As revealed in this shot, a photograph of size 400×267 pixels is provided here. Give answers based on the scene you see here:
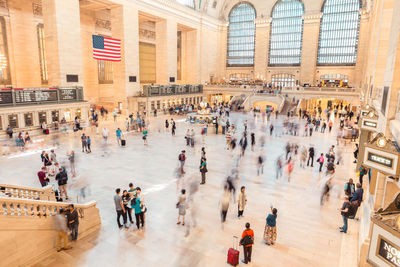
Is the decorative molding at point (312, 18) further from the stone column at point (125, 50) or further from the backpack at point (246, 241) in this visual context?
the backpack at point (246, 241)

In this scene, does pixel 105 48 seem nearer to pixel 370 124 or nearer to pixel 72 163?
pixel 72 163

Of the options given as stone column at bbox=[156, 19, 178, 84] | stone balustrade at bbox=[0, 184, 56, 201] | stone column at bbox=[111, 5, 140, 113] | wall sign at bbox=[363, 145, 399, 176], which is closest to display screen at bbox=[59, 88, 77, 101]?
stone column at bbox=[111, 5, 140, 113]

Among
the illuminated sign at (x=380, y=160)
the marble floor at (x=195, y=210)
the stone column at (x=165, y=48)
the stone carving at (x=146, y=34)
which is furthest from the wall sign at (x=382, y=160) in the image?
the stone carving at (x=146, y=34)

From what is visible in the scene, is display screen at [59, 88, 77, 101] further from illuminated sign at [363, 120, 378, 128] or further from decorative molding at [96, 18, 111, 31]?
illuminated sign at [363, 120, 378, 128]

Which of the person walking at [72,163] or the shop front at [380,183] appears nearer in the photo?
the shop front at [380,183]

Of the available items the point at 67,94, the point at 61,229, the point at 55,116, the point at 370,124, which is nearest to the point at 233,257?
the point at 61,229

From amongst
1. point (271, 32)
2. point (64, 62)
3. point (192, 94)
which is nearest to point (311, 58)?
point (271, 32)

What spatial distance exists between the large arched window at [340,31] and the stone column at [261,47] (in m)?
8.08

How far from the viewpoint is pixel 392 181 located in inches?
213

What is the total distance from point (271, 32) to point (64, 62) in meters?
32.8

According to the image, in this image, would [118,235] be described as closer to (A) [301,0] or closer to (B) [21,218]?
(B) [21,218]

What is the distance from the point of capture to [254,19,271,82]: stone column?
143 feet

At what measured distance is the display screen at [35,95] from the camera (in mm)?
18267

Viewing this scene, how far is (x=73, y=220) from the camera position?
6.59 meters
